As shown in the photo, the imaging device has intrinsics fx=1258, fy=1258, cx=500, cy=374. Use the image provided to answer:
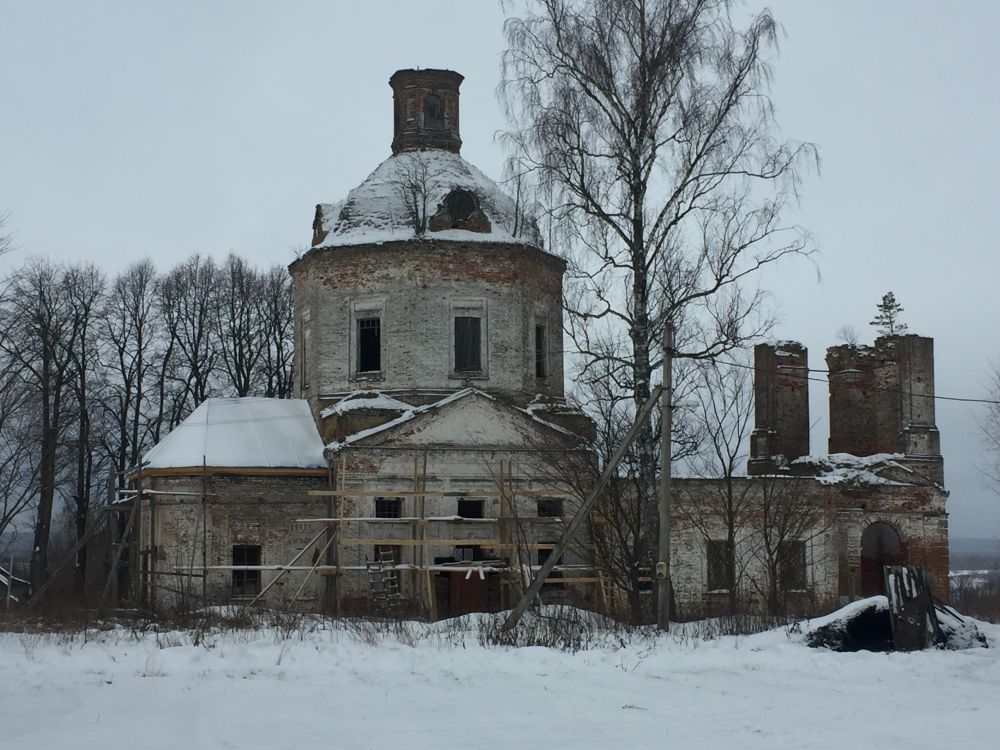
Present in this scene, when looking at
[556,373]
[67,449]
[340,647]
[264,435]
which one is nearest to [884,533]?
[556,373]

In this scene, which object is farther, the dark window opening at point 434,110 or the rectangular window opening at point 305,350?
the dark window opening at point 434,110

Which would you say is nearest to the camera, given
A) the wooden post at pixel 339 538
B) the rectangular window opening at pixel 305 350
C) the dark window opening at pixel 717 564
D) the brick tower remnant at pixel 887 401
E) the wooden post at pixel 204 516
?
the wooden post at pixel 339 538

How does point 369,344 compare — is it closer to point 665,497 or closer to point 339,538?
point 339,538

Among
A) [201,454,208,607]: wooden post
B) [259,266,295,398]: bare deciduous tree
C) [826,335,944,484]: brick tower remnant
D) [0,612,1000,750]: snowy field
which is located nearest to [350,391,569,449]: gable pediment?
[201,454,208,607]: wooden post

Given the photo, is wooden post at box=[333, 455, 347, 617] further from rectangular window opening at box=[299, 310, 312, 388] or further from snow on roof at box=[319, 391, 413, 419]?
rectangular window opening at box=[299, 310, 312, 388]

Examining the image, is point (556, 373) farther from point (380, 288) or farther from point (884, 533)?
point (884, 533)

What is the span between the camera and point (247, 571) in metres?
24.6

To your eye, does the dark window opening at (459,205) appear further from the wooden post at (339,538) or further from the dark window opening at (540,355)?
the wooden post at (339,538)

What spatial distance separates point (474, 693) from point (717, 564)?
14818 millimetres

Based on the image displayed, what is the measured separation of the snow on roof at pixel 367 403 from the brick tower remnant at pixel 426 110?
20.2 ft

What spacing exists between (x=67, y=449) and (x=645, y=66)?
77.8 ft

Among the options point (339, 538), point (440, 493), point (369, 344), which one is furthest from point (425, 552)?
point (369, 344)

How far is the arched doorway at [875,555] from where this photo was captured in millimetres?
27141

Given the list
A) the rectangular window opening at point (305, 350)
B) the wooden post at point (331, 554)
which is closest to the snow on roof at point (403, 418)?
the wooden post at point (331, 554)
